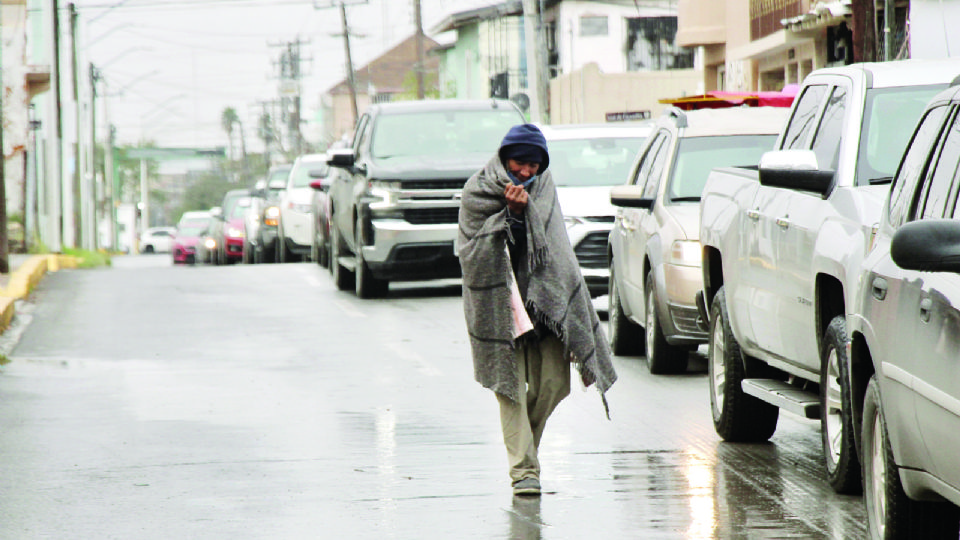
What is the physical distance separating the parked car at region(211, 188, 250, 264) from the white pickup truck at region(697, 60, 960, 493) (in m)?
28.5

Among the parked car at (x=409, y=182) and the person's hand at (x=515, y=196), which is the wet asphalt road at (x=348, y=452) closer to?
the person's hand at (x=515, y=196)

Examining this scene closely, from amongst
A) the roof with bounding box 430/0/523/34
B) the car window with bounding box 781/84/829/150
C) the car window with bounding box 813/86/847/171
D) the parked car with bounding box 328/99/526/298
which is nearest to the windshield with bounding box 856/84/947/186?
the car window with bounding box 813/86/847/171

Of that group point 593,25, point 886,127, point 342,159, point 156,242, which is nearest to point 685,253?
point 886,127

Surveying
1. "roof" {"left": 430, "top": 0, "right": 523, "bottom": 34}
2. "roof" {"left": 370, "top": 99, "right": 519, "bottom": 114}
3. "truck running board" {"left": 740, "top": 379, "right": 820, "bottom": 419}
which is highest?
"roof" {"left": 430, "top": 0, "right": 523, "bottom": 34}

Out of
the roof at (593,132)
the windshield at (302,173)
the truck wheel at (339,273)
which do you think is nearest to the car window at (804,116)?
the roof at (593,132)

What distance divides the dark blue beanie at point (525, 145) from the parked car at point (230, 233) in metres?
30.1

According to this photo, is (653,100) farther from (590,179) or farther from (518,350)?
(518,350)

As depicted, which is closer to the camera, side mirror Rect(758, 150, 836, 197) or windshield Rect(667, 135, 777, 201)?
side mirror Rect(758, 150, 836, 197)

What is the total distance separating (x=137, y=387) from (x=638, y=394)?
3532mm

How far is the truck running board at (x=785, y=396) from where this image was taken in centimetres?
773

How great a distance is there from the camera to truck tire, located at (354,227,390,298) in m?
19.4

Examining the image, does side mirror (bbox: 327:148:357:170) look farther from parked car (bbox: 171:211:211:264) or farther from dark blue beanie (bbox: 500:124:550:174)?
parked car (bbox: 171:211:211:264)

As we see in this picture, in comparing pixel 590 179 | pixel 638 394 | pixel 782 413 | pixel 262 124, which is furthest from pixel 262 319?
pixel 262 124

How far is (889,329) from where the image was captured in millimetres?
5469
